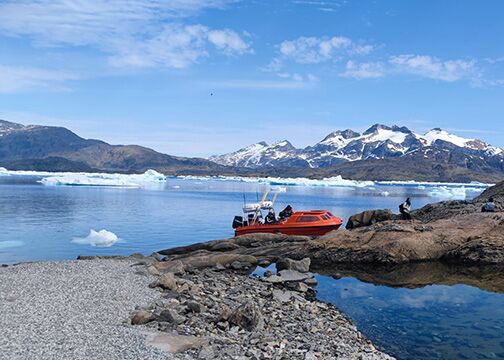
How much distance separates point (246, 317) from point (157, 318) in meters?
2.78

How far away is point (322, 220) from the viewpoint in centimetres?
3759

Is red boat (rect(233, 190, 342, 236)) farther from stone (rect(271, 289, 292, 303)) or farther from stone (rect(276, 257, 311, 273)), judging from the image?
stone (rect(271, 289, 292, 303))

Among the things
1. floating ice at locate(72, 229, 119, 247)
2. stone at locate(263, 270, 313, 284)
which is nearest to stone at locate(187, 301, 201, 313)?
stone at locate(263, 270, 313, 284)

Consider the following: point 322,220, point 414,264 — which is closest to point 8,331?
point 414,264

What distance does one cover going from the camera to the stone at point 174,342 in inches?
497

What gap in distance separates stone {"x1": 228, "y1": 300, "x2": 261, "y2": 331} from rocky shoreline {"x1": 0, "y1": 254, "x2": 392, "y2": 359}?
0.03 m

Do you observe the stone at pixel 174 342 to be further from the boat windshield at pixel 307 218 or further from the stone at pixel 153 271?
the boat windshield at pixel 307 218

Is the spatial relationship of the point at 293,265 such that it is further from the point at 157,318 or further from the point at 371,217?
the point at 371,217

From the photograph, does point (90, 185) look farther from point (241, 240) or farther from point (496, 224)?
point (496, 224)

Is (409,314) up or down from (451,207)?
down

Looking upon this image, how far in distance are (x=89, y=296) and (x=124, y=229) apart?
3280 centimetres

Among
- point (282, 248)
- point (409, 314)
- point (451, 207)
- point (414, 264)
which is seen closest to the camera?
point (409, 314)

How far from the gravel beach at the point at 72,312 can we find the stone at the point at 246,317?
117 inches

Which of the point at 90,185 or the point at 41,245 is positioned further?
the point at 90,185
